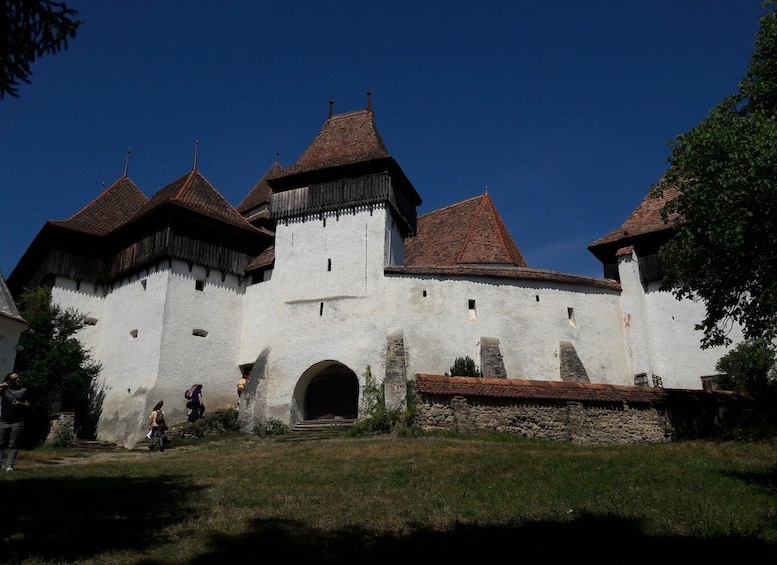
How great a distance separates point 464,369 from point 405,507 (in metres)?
11.8

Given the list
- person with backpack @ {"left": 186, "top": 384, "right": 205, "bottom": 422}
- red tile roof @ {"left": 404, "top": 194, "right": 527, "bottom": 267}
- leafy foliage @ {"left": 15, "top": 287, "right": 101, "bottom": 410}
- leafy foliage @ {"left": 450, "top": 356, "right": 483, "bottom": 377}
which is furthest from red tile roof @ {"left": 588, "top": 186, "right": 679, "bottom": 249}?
leafy foliage @ {"left": 15, "top": 287, "right": 101, "bottom": 410}

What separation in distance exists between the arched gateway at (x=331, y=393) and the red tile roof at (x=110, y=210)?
30.7 ft

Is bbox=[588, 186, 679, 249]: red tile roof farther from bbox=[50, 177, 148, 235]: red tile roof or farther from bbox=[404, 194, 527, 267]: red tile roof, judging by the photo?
bbox=[50, 177, 148, 235]: red tile roof

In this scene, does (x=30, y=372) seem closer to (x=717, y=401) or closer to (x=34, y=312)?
(x=34, y=312)

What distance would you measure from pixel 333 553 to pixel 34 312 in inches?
764

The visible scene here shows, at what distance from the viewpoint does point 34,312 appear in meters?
21.8

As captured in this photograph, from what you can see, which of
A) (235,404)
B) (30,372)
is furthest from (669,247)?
(30,372)

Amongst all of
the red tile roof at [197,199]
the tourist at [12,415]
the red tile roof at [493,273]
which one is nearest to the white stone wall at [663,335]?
the red tile roof at [493,273]

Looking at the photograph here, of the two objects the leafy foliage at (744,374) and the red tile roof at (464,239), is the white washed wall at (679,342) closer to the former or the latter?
the leafy foliage at (744,374)

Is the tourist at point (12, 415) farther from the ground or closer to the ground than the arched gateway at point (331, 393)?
closer to the ground

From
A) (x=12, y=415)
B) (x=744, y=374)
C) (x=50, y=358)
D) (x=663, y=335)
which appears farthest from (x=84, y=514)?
(x=663, y=335)

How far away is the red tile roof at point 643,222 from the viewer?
22906 millimetres

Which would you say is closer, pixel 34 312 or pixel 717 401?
pixel 717 401

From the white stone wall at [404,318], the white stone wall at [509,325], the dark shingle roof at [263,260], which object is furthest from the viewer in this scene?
the dark shingle roof at [263,260]
